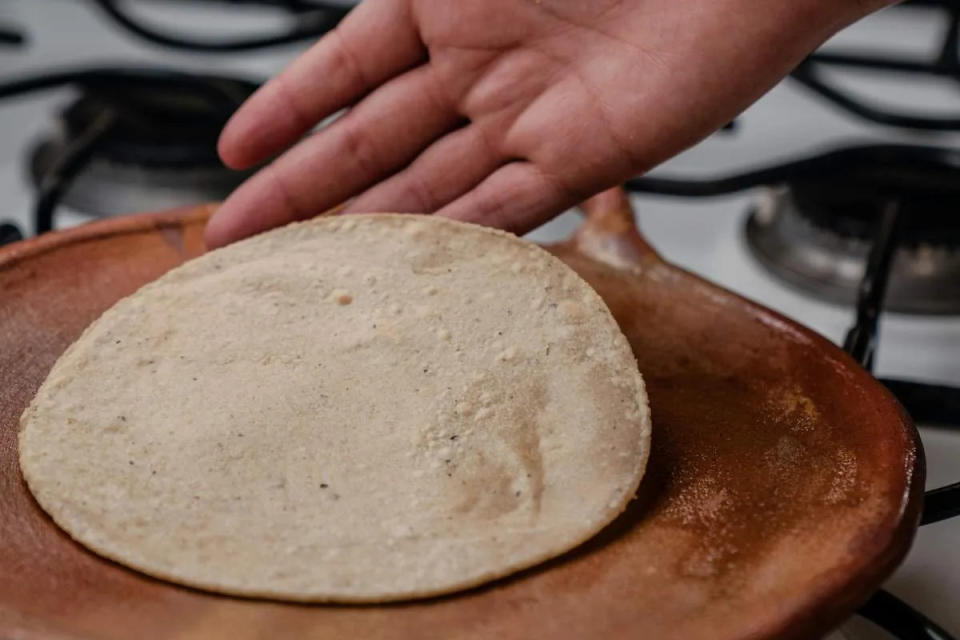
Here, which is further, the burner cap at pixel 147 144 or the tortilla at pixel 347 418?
the burner cap at pixel 147 144

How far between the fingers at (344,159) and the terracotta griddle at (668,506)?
0.07 m

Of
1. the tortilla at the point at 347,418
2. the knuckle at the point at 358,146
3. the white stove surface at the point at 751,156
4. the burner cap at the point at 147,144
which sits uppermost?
the knuckle at the point at 358,146

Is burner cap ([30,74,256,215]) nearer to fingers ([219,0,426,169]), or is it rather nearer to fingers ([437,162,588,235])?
fingers ([219,0,426,169])

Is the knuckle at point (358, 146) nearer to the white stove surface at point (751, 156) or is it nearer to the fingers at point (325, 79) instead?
Result: the fingers at point (325, 79)

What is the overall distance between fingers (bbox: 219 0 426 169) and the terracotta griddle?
3.7 inches

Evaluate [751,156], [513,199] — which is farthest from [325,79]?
[751,156]

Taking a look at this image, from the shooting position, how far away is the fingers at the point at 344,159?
783 millimetres

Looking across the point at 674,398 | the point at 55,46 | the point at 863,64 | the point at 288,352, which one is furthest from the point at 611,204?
the point at 55,46

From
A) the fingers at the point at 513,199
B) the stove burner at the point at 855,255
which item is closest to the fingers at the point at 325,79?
the fingers at the point at 513,199

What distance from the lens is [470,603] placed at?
500 mm

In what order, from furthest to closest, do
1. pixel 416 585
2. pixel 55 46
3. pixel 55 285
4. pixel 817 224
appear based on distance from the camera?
pixel 55 46
pixel 817 224
pixel 55 285
pixel 416 585

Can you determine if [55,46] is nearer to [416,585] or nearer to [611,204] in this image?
[611,204]

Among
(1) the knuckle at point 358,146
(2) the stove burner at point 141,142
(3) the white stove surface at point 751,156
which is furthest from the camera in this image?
(2) the stove burner at point 141,142

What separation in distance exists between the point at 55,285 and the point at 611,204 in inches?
16.8
